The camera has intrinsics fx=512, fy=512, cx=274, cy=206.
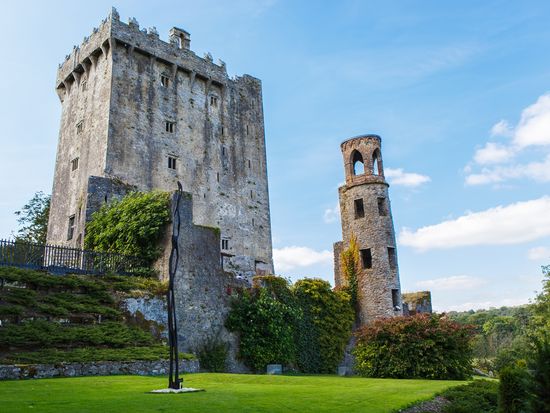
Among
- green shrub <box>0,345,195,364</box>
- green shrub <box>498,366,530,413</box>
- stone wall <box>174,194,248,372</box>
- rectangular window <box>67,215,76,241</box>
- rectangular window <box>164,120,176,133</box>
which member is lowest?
green shrub <box>498,366,530,413</box>

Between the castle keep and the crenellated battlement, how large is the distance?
83 mm

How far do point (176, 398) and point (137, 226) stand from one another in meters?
13.6

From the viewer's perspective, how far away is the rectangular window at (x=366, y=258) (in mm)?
30953

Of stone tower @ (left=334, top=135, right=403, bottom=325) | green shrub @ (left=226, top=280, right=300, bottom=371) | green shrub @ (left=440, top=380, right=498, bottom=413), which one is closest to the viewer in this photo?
green shrub @ (left=440, top=380, right=498, bottom=413)

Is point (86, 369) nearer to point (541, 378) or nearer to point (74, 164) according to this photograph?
point (541, 378)

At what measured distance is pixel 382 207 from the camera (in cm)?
3189

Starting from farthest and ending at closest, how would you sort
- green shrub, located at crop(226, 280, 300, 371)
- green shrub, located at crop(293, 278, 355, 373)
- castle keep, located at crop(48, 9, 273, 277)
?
castle keep, located at crop(48, 9, 273, 277) < green shrub, located at crop(293, 278, 355, 373) < green shrub, located at crop(226, 280, 300, 371)

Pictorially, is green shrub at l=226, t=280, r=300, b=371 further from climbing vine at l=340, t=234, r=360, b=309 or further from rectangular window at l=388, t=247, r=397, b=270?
rectangular window at l=388, t=247, r=397, b=270

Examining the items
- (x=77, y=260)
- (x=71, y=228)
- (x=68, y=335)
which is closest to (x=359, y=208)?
(x=77, y=260)

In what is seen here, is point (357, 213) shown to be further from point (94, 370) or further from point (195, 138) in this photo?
point (94, 370)

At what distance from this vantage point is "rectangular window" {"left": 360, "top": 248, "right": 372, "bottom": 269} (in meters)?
31.0

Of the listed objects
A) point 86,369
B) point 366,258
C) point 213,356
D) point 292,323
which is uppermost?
point 366,258

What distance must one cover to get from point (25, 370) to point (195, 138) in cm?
2639

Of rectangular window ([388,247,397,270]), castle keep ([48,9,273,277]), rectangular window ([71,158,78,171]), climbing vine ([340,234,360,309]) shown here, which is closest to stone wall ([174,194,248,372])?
castle keep ([48,9,273,277])
